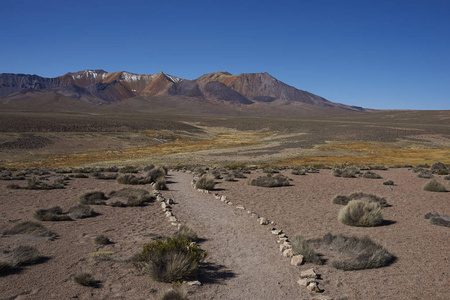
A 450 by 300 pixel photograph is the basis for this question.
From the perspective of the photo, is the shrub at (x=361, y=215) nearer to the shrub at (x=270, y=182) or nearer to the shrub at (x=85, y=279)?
the shrub at (x=270, y=182)

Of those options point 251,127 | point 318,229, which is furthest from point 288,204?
point 251,127

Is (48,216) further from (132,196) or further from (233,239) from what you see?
(233,239)

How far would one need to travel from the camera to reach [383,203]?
43.0 feet

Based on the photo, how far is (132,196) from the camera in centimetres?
1367

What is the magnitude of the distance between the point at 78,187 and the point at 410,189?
58.9 ft

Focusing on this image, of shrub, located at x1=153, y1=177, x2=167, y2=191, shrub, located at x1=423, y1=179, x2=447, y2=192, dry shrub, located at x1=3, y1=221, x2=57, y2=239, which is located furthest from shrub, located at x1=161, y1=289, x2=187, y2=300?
shrub, located at x1=423, y1=179, x2=447, y2=192

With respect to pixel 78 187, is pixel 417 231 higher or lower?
higher

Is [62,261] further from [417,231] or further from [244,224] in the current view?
[417,231]

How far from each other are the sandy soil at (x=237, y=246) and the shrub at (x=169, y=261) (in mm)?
216

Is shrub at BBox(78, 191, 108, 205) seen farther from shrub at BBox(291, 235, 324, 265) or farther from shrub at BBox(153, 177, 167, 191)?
shrub at BBox(291, 235, 324, 265)

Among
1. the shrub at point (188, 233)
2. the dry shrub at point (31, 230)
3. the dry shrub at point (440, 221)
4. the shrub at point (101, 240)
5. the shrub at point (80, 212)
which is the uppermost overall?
the dry shrub at point (440, 221)

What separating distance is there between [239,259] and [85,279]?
130 inches

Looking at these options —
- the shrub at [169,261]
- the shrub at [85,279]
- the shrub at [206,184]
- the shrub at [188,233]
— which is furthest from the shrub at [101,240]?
the shrub at [206,184]

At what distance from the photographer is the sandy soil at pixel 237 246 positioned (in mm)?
5699
